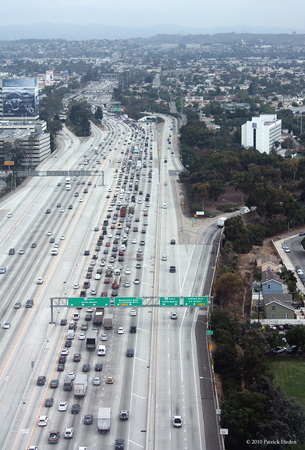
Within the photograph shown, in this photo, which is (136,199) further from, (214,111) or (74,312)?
(214,111)

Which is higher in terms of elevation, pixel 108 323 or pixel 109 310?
pixel 108 323

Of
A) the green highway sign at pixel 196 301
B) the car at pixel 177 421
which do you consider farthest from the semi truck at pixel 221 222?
the car at pixel 177 421

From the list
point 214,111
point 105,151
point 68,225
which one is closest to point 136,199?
point 68,225

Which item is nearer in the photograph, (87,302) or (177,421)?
(177,421)

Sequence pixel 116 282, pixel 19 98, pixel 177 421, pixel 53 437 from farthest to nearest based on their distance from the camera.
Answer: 1. pixel 19 98
2. pixel 116 282
3. pixel 177 421
4. pixel 53 437

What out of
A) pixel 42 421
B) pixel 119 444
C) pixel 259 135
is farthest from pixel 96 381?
pixel 259 135

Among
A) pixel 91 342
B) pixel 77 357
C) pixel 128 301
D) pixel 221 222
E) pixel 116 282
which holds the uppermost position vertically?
pixel 128 301

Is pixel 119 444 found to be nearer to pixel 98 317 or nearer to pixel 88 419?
pixel 88 419
